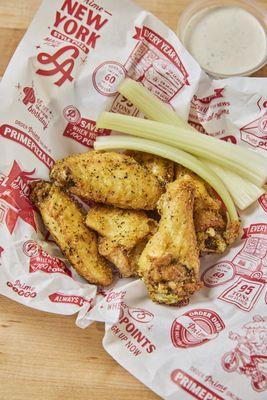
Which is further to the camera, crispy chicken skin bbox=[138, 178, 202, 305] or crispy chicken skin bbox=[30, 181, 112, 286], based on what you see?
crispy chicken skin bbox=[30, 181, 112, 286]

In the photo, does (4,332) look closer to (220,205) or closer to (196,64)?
(220,205)

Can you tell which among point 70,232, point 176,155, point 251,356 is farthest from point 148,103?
point 251,356

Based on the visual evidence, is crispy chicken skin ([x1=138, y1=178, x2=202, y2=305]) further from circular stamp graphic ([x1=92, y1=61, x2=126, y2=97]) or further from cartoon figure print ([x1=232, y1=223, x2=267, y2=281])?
circular stamp graphic ([x1=92, y1=61, x2=126, y2=97])

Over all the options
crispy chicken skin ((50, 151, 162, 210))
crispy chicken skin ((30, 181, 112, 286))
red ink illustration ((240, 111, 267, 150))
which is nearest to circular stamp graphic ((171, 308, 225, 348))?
crispy chicken skin ((30, 181, 112, 286))

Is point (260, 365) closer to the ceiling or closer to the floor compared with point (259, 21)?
closer to the floor

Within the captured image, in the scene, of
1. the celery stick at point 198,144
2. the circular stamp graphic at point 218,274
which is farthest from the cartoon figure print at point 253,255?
the celery stick at point 198,144

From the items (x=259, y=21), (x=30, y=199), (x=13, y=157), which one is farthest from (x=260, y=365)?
(x=259, y=21)

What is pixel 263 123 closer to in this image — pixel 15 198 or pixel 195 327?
pixel 195 327
